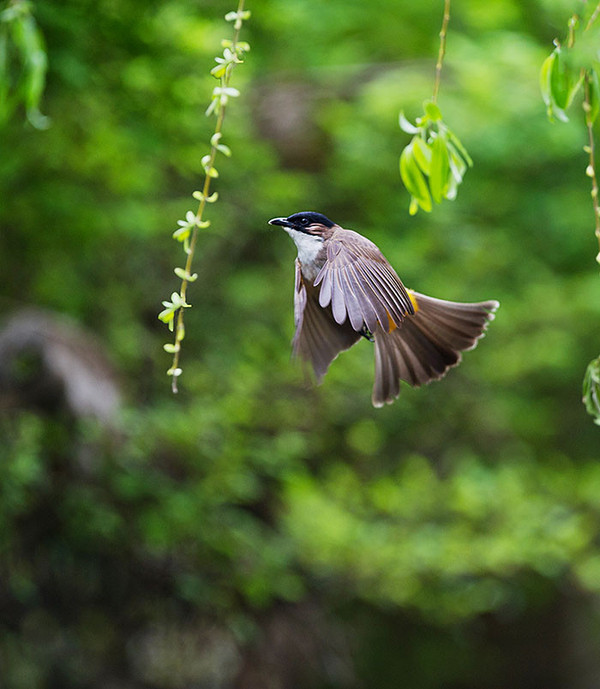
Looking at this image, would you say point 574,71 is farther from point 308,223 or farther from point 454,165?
point 308,223

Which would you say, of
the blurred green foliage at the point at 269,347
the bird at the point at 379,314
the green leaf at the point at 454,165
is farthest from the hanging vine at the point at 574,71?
the blurred green foliage at the point at 269,347

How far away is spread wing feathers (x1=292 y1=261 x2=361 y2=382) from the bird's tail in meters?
0.06

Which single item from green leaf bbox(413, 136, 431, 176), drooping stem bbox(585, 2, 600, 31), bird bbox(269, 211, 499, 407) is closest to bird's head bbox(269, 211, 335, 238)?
bird bbox(269, 211, 499, 407)

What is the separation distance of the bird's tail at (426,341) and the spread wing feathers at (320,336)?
6 centimetres

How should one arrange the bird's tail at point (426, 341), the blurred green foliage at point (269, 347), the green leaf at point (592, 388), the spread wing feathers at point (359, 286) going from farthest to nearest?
1. the blurred green foliage at point (269, 347)
2. the green leaf at point (592, 388)
3. the bird's tail at point (426, 341)
4. the spread wing feathers at point (359, 286)

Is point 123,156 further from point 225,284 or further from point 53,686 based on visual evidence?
point 53,686

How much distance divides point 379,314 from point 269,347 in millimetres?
4021

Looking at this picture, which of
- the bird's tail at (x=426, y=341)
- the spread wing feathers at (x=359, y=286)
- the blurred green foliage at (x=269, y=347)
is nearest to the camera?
the spread wing feathers at (x=359, y=286)

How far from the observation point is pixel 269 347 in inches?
204

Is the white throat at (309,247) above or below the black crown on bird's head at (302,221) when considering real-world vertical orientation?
below

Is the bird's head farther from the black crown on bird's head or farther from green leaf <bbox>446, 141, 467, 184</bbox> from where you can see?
Result: green leaf <bbox>446, 141, 467, 184</bbox>

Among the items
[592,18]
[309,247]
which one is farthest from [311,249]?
[592,18]

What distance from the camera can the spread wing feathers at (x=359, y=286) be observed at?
115 cm

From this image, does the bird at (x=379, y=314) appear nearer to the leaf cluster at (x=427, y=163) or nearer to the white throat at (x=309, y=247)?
the white throat at (x=309, y=247)
